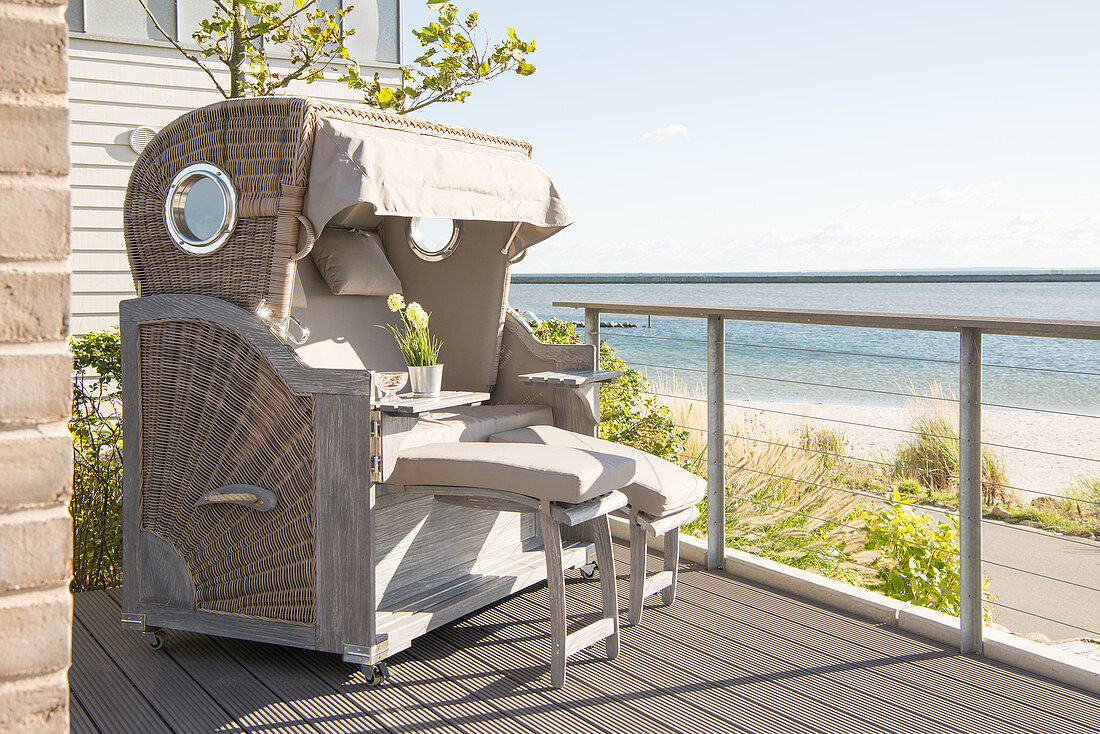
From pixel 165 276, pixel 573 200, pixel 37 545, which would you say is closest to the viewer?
pixel 37 545

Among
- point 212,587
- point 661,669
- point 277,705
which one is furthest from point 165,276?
point 661,669

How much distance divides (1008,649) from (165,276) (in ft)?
9.51

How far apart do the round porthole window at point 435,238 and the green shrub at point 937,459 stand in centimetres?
477

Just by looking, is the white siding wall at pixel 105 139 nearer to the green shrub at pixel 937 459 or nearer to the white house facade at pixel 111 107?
the white house facade at pixel 111 107

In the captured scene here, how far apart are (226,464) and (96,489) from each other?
4.34 ft

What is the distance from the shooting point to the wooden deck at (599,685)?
2492mm

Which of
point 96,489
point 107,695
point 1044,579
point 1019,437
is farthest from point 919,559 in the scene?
point 1019,437

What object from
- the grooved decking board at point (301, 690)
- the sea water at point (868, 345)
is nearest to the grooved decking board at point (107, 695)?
the grooved decking board at point (301, 690)

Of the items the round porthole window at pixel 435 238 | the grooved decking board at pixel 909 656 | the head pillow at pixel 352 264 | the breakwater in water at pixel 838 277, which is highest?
the breakwater in water at pixel 838 277

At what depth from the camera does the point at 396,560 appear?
2998 mm

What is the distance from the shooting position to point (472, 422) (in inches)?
132

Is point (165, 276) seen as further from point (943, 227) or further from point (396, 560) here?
point (943, 227)

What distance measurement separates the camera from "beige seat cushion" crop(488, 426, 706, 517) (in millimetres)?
2955

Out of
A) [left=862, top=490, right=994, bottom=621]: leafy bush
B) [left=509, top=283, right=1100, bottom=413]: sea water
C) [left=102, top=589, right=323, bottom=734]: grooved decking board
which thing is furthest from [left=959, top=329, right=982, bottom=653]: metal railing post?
[left=509, top=283, right=1100, bottom=413]: sea water
